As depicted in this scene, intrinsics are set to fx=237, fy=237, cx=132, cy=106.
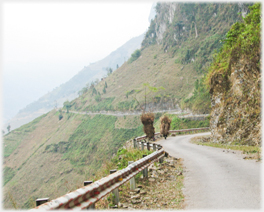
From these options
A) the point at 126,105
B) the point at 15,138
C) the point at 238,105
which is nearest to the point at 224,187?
the point at 238,105

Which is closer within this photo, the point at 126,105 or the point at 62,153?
the point at 62,153

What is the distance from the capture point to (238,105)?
17.4 m

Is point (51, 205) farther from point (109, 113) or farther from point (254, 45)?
point (109, 113)

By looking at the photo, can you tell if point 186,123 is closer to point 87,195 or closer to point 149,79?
point 87,195

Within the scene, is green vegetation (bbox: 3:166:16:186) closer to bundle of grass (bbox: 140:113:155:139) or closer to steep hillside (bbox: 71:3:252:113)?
steep hillside (bbox: 71:3:252:113)

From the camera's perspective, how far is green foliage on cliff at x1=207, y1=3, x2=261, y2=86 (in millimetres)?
16031

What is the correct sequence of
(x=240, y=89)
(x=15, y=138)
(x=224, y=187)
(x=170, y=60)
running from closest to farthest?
(x=224, y=187)
(x=240, y=89)
(x=170, y=60)
(x=15, y=138)

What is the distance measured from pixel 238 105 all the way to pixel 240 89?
1.20 m

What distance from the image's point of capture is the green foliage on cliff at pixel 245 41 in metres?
16.0

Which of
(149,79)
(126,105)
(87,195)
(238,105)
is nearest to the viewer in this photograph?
(87,195)

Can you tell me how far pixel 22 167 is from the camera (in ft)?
384

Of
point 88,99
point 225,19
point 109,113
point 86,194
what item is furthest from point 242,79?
point 88,99

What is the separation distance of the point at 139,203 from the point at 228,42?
19406mm

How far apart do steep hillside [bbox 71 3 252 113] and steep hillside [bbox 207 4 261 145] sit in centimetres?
3974
